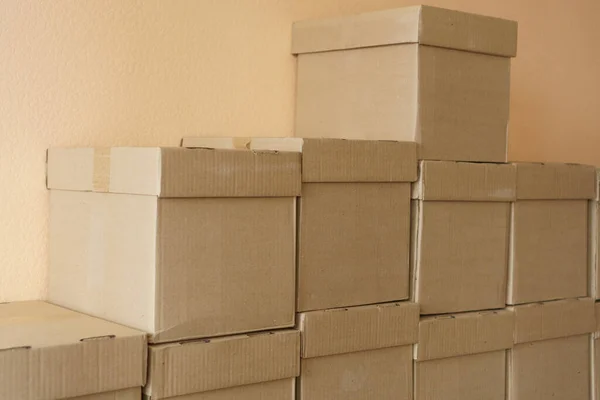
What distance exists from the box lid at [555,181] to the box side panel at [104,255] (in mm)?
684

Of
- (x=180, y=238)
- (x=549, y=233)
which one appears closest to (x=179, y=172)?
(x=180, y=238)

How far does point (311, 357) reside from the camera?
3.90ft

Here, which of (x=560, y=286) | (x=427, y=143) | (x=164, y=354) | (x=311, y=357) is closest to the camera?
(x=164, y=354)

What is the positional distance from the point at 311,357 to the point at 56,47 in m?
0.59

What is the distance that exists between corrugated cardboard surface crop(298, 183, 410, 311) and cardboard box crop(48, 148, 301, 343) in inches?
1.5

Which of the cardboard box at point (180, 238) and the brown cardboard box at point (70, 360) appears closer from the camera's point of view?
the brown cardboard box at point (70, 360)

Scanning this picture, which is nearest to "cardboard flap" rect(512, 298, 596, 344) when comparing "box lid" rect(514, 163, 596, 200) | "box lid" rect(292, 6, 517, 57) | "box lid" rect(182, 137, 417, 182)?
"box lid" rect(514, 163, 596, 200)

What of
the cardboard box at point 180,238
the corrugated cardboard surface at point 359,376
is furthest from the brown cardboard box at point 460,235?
the cardboard box at point 180,238

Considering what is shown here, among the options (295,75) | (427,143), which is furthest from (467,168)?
(295,75)

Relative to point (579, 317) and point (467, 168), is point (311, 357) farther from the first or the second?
point (579, 317)

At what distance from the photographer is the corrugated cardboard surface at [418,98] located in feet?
4.42

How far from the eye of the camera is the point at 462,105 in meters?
1.40

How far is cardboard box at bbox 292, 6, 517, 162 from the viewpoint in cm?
135

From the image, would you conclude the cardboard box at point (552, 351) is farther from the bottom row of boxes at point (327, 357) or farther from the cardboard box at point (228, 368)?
the cardboard box at point (228, 368)
